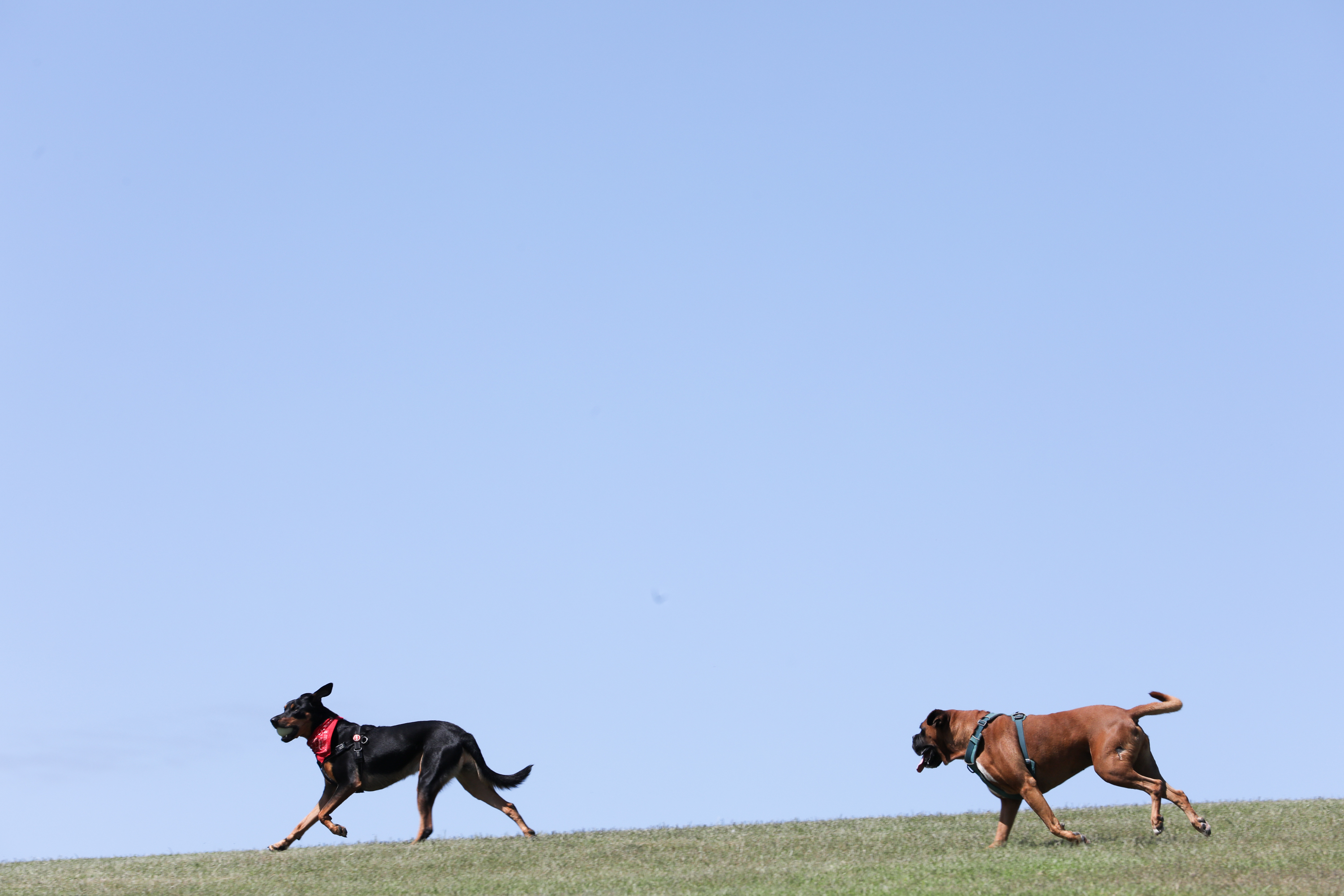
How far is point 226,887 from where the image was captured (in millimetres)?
17547

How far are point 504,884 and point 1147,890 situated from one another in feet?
22.7

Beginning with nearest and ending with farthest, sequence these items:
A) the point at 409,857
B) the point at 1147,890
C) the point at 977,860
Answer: the point at 1147,890
the point at 977,860
the point at 409,857

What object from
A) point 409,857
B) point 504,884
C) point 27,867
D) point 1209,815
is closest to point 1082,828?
point 1209,815

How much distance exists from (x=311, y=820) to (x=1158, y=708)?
1145cm

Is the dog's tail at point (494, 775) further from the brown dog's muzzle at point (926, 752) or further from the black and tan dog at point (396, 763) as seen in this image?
the brown dog's muzzle at point (926, 752)

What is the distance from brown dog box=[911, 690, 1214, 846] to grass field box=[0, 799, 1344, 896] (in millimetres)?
506

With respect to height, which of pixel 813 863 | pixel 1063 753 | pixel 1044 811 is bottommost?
pixel 813 863

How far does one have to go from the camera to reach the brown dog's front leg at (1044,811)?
16656mm

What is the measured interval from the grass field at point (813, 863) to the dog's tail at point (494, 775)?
894 millimetres

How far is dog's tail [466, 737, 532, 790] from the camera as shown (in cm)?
2070

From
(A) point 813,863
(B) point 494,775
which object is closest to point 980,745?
(A) point 813,863

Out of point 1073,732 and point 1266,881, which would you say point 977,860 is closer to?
point 1073,732

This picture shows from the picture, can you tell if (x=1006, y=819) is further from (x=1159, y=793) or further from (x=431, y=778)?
(x=431, y=778)

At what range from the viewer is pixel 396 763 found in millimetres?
20484
